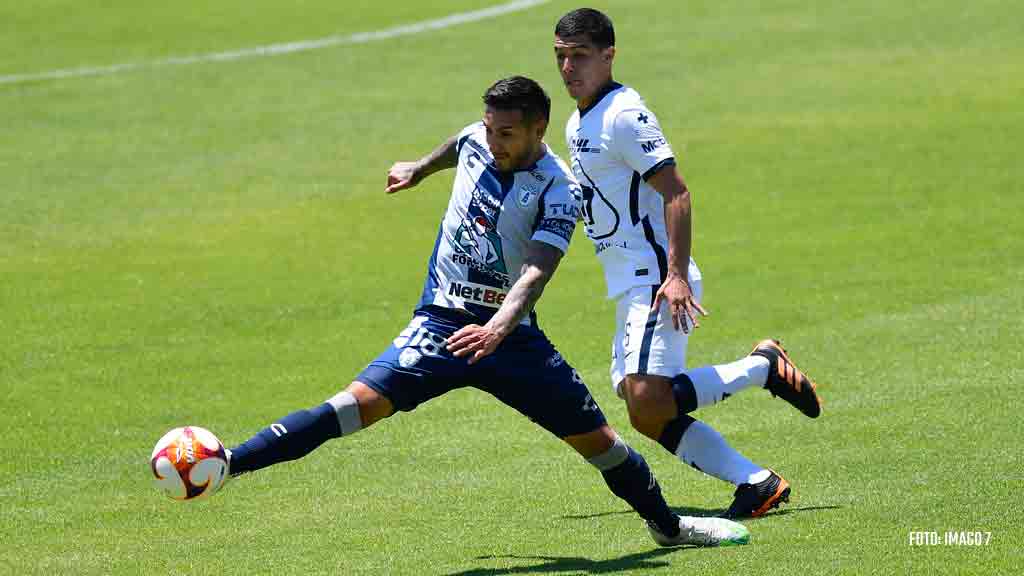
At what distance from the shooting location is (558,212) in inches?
304

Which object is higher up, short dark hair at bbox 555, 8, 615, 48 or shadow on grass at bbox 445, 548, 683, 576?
short dark hair at bbox 555, 8, 615, 48

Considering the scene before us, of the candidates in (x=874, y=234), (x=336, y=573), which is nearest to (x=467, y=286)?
(x=336, y=573)

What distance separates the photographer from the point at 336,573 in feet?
25.6

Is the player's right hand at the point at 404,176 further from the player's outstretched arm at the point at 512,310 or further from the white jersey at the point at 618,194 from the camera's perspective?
the player's outstretched arm at the point at 512,310

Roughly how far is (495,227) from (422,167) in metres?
0.98

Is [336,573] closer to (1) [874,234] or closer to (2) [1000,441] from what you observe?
(2) [1000,441]

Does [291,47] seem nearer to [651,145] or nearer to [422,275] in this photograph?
[422,275]

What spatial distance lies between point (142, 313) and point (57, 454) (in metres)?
4.63

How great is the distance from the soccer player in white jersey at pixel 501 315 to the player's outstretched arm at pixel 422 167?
18.5 inches

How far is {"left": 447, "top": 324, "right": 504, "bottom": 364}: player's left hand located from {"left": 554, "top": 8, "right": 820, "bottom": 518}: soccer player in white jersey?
1.43 metres

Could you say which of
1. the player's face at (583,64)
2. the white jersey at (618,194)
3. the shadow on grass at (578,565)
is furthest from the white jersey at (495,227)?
the shadow on grass at (578,565)

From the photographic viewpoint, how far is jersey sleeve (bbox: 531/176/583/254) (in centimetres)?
767

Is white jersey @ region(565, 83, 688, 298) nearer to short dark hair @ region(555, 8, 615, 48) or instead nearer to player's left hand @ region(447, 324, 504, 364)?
short dark hair @ region(555, 8, 615, 48)

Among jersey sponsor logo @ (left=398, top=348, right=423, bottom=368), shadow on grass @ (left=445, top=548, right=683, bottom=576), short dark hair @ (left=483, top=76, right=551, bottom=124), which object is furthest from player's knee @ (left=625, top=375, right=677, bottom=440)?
short dark hair @ (left=483, top=76, right=551, bottom=124)
